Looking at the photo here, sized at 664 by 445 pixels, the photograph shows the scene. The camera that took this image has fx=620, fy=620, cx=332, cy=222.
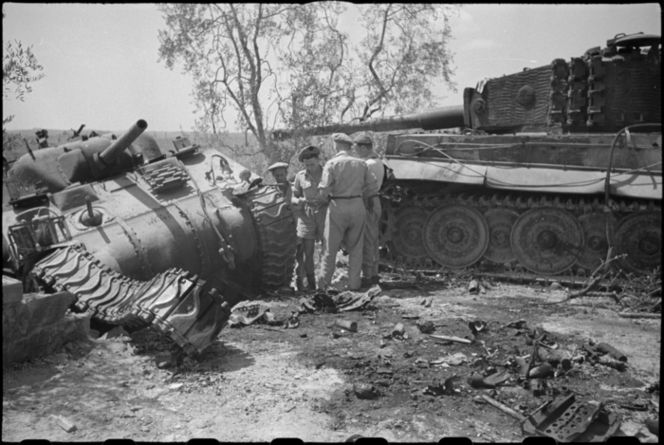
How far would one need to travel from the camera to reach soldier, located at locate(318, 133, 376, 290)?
313 inches

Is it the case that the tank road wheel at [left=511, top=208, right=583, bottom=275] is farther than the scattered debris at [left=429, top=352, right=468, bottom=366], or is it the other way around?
the tank road wheel at [left=511, top=208, right=583, bottom=275]

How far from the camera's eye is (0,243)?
6.42m

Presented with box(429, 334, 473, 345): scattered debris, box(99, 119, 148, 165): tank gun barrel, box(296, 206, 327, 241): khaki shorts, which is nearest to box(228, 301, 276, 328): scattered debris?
box(296, 206, 327, 241): khaki shorts

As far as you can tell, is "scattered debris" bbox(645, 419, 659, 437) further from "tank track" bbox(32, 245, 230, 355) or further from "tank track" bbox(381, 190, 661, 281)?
"tank track" bbox(381, 190, 661, 281)

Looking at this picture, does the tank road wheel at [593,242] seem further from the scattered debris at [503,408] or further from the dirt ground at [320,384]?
the scattered debris at [503,408]

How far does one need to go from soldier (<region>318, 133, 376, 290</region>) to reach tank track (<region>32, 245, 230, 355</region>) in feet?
9.28

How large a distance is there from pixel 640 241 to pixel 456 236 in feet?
8.28

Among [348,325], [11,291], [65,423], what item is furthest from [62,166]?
[65,423]

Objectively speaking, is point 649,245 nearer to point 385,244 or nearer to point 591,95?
point 591,95

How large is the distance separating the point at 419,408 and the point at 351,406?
0.47m

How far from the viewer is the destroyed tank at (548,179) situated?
8.36 m

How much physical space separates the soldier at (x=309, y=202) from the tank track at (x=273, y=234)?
0.50 ft

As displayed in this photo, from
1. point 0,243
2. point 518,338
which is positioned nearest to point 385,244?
point 518,338

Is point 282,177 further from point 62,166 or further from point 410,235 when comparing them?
point 62,166
